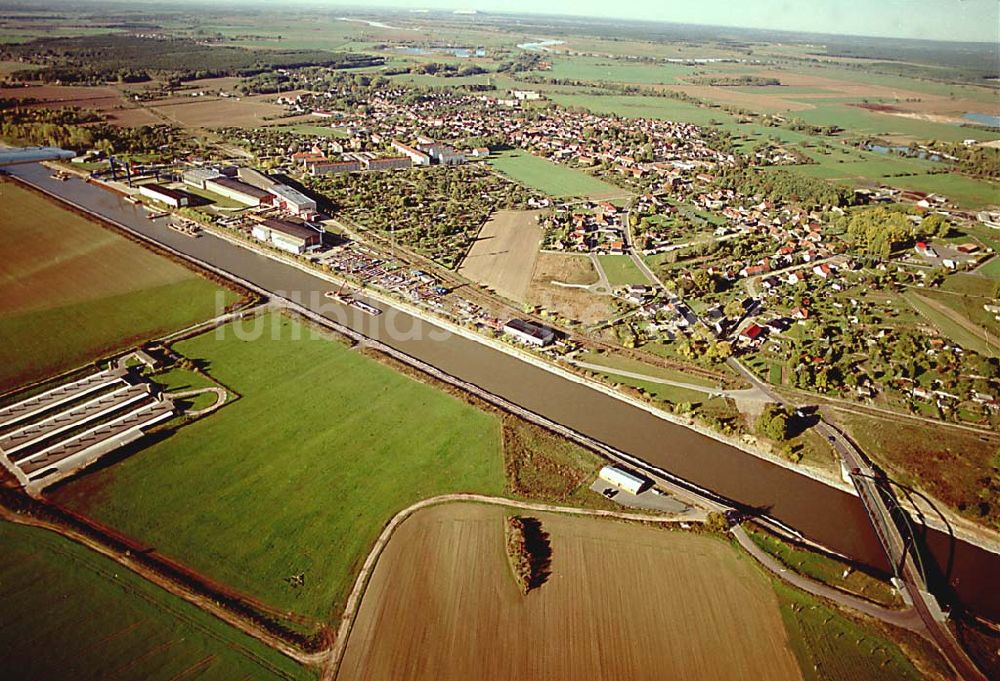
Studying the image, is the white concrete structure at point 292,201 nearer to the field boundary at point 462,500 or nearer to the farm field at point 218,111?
the field boundary at point 462,500

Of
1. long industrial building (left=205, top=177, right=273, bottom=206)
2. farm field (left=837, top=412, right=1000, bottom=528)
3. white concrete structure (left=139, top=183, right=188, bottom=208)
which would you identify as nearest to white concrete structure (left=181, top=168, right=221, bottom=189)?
long industrial building (left=205, top=177, right=273, bottom=206)

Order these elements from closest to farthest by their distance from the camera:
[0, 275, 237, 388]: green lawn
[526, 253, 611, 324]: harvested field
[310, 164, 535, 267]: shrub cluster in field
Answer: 1. [0, 275, 237, 388]: green lawn
2. [526, 253, 611, 324]: harvested field
3. [310, 164, 535, 267]: shrub cluster in field

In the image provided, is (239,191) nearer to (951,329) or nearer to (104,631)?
(104,631)

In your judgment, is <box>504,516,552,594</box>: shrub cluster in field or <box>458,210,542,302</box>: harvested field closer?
<box>504,516,552,594</box>: shrub cluster in field

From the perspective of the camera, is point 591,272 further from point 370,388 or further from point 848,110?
point 848,110

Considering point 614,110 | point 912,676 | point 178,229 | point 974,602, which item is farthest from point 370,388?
point 614,110

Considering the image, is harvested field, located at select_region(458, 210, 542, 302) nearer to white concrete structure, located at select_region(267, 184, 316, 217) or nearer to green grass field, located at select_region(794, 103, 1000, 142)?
white concrete structure, located at select_region(267, 184, 316, 217)
